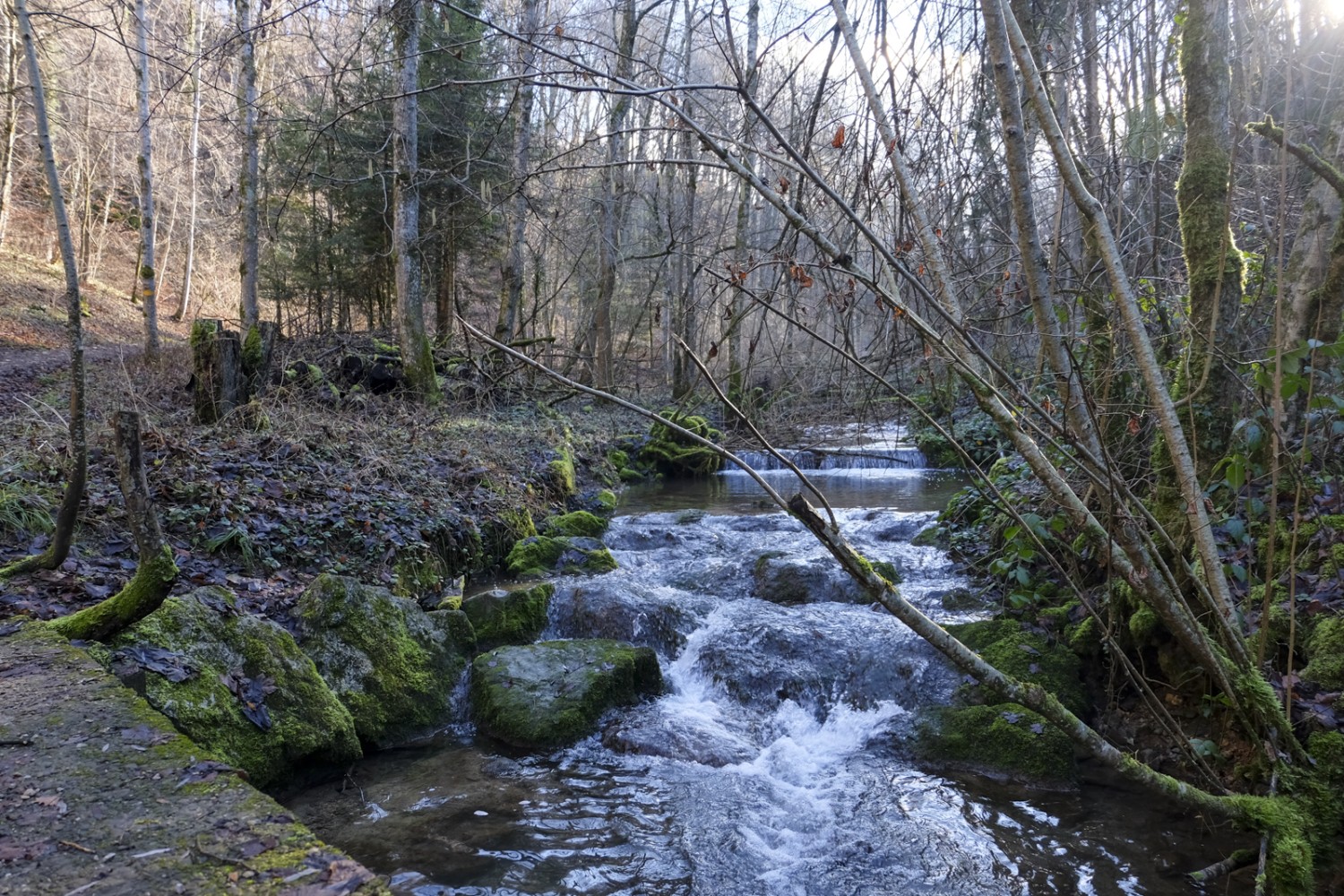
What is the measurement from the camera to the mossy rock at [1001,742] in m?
4.61

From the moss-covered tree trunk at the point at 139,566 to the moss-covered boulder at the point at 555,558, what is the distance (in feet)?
14.0

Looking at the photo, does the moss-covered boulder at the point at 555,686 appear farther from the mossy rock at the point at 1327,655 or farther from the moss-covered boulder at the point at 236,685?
the mossy rock at the point at 1327,655

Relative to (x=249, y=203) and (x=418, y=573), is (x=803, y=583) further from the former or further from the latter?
(x=249, y=203)

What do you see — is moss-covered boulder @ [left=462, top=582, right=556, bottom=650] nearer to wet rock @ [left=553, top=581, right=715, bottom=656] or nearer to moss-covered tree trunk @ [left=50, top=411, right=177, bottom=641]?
wet rock @ [left=553, top=581, right=715, bottom=656]

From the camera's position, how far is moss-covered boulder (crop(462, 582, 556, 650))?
20.6 ft

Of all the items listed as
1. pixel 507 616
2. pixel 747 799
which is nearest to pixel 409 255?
pixel 507 616

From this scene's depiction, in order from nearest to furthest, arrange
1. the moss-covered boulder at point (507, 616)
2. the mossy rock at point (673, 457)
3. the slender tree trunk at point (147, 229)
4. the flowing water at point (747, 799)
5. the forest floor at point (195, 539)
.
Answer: the forest floor at point (195, 539) < the flowing water at point (747, 799) < the moss-covered boulder at point (507, 616) < the slender tree trunk at point (147, 229) < the mossy rock at point (673, 457)

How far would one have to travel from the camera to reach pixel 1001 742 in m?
4.79

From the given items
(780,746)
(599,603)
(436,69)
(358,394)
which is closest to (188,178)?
(436,69)

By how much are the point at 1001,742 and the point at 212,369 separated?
8.68 m

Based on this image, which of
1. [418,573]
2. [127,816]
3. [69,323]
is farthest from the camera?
[418,573]

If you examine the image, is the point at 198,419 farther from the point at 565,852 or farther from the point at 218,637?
the point at 565,852

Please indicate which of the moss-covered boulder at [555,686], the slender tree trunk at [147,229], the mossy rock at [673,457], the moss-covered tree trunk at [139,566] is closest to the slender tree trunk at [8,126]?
the slender tree trunk at [147,229]

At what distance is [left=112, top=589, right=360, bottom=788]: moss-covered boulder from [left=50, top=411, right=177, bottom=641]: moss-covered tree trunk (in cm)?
20
